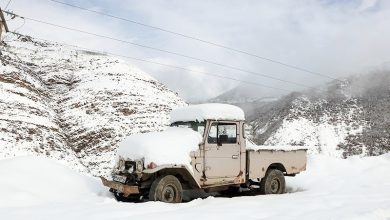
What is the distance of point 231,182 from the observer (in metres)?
10.5

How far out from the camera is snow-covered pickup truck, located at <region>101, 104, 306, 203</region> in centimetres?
904

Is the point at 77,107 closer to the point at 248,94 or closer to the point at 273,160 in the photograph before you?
the point at 273,160

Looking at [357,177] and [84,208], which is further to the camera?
[357,177]

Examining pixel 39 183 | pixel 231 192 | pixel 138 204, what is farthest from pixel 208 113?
pixel 39 183

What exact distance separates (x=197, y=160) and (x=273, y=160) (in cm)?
292

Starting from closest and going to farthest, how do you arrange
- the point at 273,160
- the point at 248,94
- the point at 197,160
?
1. the point at 197,160
2. the point at 273,160
3. the point at 248,94

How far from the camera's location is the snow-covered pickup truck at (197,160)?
9039mm

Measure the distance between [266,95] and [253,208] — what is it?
9169 cm

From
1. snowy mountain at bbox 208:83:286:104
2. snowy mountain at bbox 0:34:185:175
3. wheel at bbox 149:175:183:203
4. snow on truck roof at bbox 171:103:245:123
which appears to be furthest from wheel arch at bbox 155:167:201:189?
snowy mountain at bbox 208:83:286:104

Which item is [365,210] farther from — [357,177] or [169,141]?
[357,177]

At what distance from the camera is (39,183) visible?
9391 mm

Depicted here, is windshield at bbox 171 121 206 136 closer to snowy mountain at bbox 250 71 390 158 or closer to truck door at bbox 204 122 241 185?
truck door at bbox 204 122 241 185

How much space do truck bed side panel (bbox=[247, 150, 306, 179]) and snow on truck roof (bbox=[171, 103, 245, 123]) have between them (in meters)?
1.12

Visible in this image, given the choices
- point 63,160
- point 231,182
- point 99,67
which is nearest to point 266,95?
point 99,67
